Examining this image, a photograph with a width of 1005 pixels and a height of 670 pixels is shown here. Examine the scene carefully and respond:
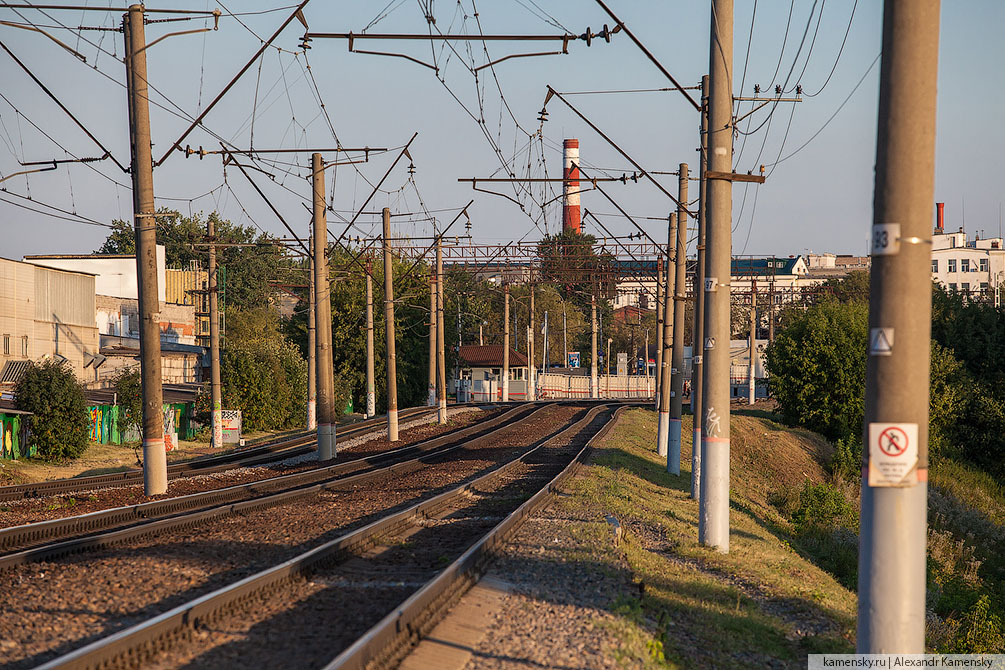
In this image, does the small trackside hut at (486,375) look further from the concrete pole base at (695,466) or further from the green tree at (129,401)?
the concrete pole base at (695,466)

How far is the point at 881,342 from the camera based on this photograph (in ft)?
19.2

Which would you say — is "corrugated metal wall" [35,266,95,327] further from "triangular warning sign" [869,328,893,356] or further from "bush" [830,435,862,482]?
"triangular warning sign" [869,328,893,356]

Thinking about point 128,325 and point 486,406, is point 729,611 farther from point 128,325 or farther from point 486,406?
point 128,325

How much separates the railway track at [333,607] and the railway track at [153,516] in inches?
120

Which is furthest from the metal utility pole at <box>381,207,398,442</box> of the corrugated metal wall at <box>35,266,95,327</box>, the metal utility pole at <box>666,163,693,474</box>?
the corrugated metal wall at <box>35,266,95,327</box>

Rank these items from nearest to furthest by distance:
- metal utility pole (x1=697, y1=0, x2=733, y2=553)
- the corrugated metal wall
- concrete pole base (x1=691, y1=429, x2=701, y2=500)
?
1. metal utility pole (x1=697, y1=0, x2=733, y2=553)
2. concrete pole base (x1=691, y1=429, x2=701, y2=500)
3. the corrugated metal wall

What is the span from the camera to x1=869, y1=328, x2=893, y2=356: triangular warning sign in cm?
583

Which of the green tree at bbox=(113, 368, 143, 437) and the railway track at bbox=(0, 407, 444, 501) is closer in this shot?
the railway track at bbox=(0, 407, 444, 501)

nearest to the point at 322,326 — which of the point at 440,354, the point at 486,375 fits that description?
the point at 440,354

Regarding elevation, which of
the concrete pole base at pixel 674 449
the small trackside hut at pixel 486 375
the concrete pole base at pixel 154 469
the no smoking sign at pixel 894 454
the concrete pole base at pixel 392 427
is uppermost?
the no smoking sign at pixel 894 454

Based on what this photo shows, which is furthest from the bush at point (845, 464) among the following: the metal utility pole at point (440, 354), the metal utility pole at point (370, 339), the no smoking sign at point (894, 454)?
the no smoking sign at point (894, 454)

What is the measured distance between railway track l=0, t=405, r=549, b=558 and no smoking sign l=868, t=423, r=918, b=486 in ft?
29.3

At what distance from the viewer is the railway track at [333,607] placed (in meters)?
6.95

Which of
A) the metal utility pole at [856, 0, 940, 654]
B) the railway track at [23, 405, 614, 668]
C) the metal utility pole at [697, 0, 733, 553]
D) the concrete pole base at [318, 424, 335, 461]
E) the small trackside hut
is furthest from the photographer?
the small trackside hut
